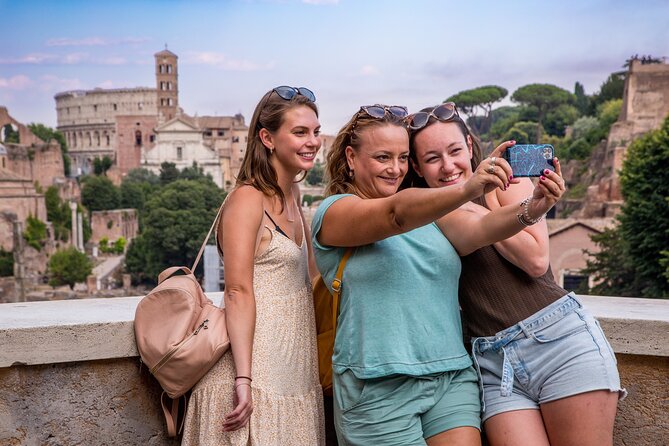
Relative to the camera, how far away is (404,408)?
1.64 meters

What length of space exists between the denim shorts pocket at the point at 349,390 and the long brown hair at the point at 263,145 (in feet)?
1.51

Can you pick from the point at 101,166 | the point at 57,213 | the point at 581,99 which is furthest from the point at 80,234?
the point at 581,99

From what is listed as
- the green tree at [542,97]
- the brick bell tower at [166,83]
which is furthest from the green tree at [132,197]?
the green tree at [542,97]

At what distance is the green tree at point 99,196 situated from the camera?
174 feet

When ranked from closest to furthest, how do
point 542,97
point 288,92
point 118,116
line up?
point 288,92
point 542,97
point 118,116

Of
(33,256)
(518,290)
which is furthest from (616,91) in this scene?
(518,290)

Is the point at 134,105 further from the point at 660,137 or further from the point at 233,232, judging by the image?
the point at 233,232

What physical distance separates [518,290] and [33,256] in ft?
132

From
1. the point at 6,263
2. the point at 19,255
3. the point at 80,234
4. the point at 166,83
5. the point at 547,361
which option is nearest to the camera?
the point at 547,361

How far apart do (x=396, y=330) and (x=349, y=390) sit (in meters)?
0.17

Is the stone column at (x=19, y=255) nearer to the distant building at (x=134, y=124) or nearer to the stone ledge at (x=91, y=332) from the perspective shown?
the distant building at (x=134, y=124)

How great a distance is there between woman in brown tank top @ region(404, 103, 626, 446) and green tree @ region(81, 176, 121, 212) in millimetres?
53320

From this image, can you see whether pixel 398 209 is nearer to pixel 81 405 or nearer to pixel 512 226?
pixel 512 226

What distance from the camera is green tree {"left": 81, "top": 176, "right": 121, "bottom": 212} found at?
2084 inches
